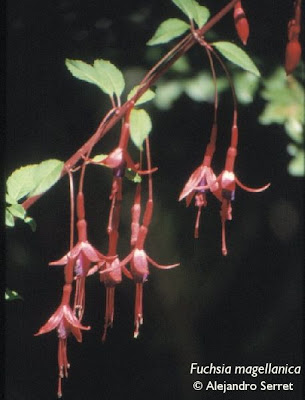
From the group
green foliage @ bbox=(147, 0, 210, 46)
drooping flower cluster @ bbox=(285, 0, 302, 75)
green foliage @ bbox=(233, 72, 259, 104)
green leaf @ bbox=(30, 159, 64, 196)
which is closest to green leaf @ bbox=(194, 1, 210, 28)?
green foliage @ bbox=(147, 0, 210, 46)

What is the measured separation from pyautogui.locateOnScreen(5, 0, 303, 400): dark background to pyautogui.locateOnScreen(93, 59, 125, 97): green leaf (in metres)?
0.50

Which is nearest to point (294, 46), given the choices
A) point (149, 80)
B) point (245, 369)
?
point (149, 80)

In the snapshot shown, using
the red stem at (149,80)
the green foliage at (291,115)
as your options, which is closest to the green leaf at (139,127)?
the red stem at (149,80)

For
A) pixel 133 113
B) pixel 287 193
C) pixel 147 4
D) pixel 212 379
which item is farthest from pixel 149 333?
pixel 133 113

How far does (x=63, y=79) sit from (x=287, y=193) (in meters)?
0.51

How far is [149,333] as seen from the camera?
1.58 metres

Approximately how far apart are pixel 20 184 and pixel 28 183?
0.01m

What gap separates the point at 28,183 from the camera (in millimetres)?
924

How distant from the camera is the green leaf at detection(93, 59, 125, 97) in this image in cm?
91

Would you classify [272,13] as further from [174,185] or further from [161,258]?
[161,258]

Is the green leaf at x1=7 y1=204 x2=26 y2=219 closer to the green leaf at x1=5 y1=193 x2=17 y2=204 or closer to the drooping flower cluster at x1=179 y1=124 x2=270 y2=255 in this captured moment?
the green leaf at x1=5 y1=193 x2=17 y2=204

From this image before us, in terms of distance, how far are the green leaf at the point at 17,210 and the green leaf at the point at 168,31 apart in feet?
0.79

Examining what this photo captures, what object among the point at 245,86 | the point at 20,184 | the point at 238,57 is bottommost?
the point at 20,184

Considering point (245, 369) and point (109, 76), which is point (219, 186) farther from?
point (245, 369)
